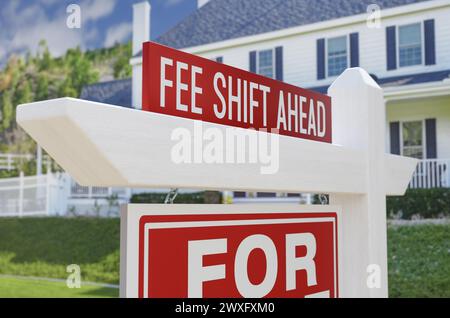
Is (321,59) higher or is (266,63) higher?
(266,63)

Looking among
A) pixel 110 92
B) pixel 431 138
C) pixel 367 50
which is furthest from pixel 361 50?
pixel 110 92

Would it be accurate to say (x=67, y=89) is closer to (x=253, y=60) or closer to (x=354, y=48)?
(x=253, y=60)

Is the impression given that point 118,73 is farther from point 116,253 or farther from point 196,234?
point 196,234

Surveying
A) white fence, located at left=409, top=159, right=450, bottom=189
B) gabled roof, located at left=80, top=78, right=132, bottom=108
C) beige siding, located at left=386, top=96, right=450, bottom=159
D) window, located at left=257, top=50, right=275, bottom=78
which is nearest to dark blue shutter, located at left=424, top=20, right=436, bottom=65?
beige siding, located at left=386, top=96, right=450, bottom=159

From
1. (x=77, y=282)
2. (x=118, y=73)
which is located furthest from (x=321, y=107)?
(x=118, y=73)

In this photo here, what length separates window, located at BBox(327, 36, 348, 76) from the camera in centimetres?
1673

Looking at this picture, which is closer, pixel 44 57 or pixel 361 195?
pixel 361 195

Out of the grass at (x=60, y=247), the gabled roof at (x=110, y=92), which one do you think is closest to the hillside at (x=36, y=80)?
the gabled roof at (x=110, y=92)

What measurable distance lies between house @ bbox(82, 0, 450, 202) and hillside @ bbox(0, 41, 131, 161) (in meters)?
A: 19.3

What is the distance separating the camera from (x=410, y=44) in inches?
610

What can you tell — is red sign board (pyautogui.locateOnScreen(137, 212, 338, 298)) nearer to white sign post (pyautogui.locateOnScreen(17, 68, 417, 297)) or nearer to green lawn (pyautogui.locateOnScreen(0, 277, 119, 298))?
white sign post (pyautogui.locateOnScreen(17, 68, 417, 297))

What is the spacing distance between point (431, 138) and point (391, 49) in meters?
2.84
